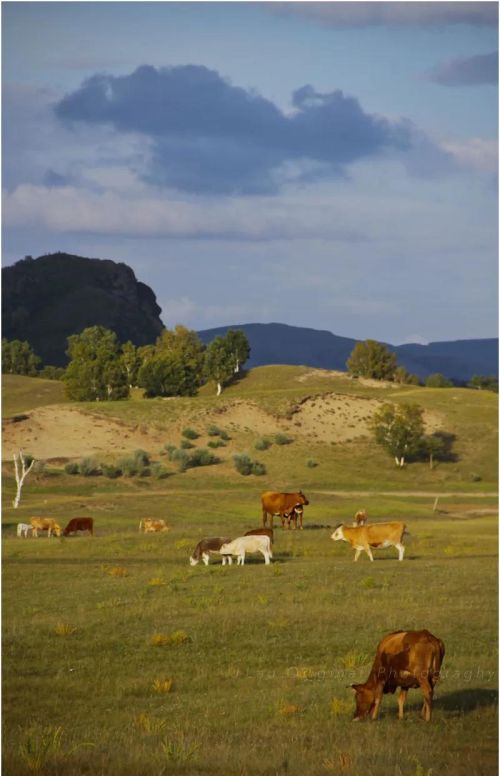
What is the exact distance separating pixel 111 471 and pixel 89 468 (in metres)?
1.55

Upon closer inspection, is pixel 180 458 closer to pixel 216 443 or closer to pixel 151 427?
pixel 216 443

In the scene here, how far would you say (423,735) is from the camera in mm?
14055

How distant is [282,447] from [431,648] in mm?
85731

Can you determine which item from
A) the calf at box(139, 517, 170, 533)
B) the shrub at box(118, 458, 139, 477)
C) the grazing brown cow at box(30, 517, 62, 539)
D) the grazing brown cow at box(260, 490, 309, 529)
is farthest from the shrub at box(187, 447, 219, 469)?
the calf at box(139, 517, 170, 533)

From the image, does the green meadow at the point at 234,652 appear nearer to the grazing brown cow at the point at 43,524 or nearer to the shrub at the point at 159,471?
the grazing brown cow at the point at 43,524

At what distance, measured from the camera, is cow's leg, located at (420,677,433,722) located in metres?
14.7

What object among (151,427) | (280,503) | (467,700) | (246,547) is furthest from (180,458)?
(467,700)

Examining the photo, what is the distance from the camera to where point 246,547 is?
3422cm

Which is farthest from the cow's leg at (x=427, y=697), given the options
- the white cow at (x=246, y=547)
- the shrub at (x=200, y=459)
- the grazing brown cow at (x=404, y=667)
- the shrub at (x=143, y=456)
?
the shrub at (x=200, y=459)

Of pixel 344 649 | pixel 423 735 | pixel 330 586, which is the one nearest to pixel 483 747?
pixel 423 735

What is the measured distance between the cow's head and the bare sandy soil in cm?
7722

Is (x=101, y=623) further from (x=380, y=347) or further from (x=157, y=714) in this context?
(x=380, y=347)

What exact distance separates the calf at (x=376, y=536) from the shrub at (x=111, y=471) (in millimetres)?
48090

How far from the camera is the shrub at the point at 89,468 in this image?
84.1 meters
